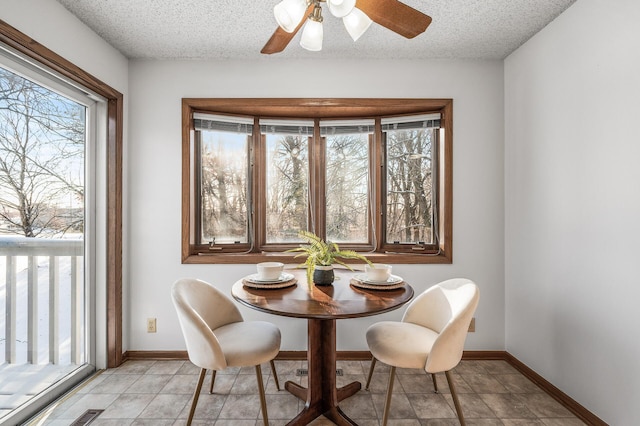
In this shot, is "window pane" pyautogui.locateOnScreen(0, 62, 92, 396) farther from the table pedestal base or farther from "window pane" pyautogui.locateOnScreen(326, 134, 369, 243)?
"window pane" pyautogui.locateOnScreen(326, 134, 369, 243)

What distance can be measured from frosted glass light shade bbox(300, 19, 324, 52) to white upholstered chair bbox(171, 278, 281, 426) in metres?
1.42

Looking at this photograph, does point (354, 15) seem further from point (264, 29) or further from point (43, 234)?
point (43, 234)

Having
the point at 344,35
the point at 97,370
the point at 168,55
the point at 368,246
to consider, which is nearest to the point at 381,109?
the point at 344,35

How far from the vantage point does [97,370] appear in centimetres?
237

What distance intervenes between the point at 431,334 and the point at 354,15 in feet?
5.76

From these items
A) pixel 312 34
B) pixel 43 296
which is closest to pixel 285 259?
pixel 43 296

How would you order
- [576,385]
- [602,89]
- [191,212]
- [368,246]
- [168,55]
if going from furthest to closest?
[368,246] < [191,212] < [168,55] < [576,385] < [602,89]

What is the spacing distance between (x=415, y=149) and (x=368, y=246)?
3.24ft

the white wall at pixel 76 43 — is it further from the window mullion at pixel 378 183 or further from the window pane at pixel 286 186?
the window mullion at pixel 378 183

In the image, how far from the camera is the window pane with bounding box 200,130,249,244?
2.81m

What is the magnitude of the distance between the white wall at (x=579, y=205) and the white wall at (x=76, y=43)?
3147 millimetres

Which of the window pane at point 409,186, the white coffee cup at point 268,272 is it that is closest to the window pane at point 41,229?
the white coffee cup at point 268,272

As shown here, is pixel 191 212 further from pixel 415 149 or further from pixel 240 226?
pixel 415 149

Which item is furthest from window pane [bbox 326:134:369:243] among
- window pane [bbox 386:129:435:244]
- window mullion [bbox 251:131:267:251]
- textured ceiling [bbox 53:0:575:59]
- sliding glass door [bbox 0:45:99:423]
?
sliding glass door [bbox 0:45:99:423]
